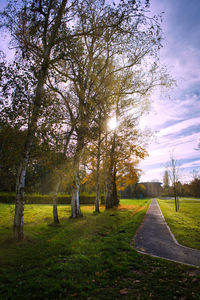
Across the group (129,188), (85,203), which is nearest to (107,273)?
(85,203)

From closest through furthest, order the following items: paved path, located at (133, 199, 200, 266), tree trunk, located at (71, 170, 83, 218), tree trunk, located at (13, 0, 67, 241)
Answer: paved path, located at (133, 199, 200, 266), tree trunk, located at (13, 0, 67, 241), tree trunk, located at (71, 170, 83, 218)

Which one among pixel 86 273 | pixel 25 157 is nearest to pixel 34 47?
pixel 25 157

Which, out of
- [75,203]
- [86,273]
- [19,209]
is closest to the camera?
[86,273]

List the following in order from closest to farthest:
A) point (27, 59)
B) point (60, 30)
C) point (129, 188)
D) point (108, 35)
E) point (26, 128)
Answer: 1. point (26, 128)
2. point (27, 59)
3. point (60, 30)
4. point (108, 35)
5. point (129, 188)

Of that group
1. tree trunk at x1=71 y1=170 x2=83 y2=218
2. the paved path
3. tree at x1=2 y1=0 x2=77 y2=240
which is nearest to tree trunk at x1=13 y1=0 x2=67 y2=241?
tree at x1=2 y1=0 x2=77 y2=240

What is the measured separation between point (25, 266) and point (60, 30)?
901 cm

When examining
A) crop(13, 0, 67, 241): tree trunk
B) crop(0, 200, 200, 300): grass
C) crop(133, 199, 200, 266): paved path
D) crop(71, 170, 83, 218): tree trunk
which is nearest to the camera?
crop(0, 200, 200, 300): grass

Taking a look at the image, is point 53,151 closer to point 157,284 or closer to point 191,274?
point 157,284

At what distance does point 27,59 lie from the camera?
7.15 m

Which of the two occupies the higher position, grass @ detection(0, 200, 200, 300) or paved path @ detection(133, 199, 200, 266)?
grass @ detection(0, 200, 200, 300)

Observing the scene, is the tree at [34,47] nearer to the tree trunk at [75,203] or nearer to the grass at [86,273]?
the grass at [86,273]

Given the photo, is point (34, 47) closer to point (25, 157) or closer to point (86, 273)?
point (25, 157)

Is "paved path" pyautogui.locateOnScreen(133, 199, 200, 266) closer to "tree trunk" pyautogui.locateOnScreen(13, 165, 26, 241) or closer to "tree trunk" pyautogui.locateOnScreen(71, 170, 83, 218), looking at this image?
"tree trunk" pyautogui.locateOnScreen(13, 165, 26, 241)

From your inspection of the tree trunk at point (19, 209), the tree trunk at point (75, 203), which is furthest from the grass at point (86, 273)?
the tree trunk at point (75, 203)
